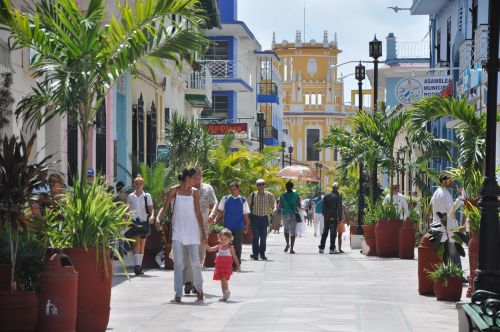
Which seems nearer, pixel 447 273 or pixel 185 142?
pixel 447 273

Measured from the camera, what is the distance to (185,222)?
53.2ft

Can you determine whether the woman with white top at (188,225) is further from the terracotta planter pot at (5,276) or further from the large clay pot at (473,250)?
the terracotta planter pot at (5,276)

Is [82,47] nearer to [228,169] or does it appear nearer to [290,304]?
[290,304]

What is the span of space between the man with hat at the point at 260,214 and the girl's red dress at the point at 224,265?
10069 mm

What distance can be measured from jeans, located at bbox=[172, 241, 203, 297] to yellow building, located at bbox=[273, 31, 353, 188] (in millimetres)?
124563

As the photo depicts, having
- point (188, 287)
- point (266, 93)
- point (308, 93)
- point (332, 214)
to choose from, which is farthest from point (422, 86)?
point (308, 93)

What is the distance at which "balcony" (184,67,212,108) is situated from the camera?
4669 centimetres

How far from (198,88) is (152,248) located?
81.9 feet

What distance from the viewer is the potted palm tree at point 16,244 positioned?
11.3 meters

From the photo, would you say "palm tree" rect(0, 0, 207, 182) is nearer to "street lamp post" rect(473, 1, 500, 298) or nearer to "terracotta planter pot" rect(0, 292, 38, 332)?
"terracotta planter pot" rect(0, 292, 38, 332)

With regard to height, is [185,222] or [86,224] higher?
[86,224]

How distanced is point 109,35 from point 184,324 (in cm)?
323

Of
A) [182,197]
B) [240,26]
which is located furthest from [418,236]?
[240,26]

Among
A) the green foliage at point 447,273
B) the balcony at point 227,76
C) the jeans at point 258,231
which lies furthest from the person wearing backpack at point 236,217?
the balcony at point 227,76
